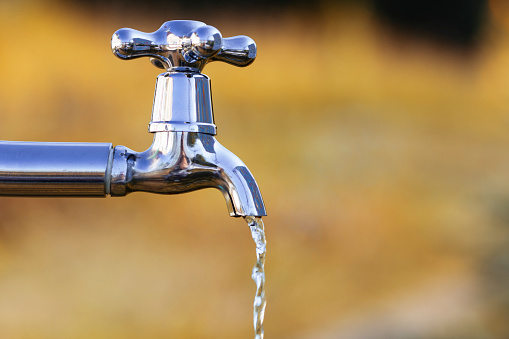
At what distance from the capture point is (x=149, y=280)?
138 cm

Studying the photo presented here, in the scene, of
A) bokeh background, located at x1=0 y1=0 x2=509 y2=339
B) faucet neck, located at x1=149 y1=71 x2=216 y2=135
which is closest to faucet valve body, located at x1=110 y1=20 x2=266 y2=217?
faucet neck, located at x1=149 y1=71 x2=216 y2=135

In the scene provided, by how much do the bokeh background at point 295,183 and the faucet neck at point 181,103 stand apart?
0.95m

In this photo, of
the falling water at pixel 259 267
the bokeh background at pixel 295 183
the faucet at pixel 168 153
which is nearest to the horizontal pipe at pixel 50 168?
the faucet at pixel 168 153

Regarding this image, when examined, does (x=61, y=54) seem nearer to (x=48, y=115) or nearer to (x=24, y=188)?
(x=48, y=115)

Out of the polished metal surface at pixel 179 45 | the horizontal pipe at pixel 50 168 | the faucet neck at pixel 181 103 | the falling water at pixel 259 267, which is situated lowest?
the falling water at pixel 259 267

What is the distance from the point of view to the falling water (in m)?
0.44

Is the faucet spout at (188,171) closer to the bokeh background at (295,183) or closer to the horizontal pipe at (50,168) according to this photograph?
the horizontal pipe at (50,168)

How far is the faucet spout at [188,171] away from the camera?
44cm

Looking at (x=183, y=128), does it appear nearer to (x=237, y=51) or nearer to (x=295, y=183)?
(x=237, y=51)

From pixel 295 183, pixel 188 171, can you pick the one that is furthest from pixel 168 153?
pixel 295 183

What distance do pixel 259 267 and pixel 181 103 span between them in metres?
0.13

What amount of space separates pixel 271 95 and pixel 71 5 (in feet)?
1.56

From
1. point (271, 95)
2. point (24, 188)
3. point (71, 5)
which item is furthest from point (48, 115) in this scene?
point (24, 188)

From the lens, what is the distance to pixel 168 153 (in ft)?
1.47
